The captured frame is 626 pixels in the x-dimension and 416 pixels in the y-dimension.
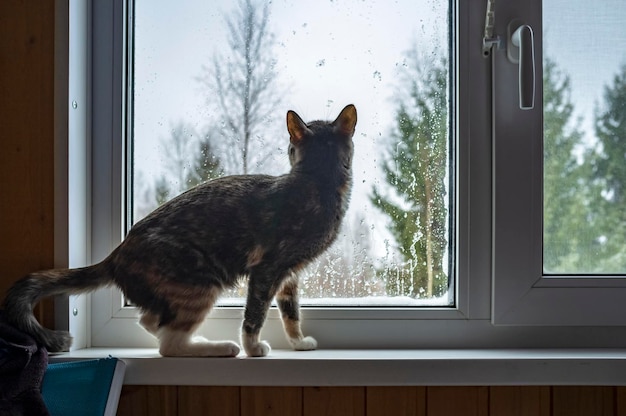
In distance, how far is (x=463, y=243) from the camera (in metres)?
1.32

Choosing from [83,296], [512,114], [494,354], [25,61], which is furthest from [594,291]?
[25,61]

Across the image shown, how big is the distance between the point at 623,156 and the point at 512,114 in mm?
230

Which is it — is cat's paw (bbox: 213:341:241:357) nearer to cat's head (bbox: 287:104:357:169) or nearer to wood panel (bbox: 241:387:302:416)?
wood panel (bbox: 241:387:302:416)

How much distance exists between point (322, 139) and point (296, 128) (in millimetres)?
50

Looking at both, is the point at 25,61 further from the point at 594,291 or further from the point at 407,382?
the point at 594,291

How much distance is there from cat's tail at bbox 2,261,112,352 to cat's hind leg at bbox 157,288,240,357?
0.13 metres

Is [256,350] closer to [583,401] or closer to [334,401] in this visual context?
[334,401]

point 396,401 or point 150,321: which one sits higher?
point 150,321

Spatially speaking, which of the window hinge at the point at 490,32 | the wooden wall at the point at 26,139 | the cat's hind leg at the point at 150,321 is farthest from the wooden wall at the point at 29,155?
the window hinge at the point at 490,32

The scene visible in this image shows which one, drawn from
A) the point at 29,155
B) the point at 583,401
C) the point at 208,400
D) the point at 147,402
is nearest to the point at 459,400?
the point at 583,401

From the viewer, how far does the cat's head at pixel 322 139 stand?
48.3 inches

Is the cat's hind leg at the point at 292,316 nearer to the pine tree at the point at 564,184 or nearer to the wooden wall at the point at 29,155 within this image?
the wooden wall at the point at 29,155

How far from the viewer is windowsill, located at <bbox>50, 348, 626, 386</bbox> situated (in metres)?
1.17

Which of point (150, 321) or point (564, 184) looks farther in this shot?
point (564, 184)
